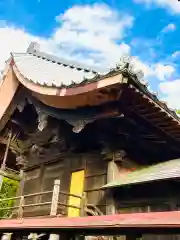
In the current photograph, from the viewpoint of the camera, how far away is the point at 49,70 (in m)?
10.6

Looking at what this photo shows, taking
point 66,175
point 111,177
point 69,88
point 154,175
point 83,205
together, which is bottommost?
point 83,205

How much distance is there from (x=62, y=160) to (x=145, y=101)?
Answer: 12.3 feet

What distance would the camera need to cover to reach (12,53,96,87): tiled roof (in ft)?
28.9

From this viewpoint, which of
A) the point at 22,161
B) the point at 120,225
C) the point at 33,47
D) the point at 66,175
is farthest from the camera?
the point at 33,47

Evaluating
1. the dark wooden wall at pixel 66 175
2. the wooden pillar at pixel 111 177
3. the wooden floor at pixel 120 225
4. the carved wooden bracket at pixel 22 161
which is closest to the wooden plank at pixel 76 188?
the dark wooden wall at pixel 66 175

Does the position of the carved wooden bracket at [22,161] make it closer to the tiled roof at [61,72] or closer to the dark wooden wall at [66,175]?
the dark wooden wall at [66,175]

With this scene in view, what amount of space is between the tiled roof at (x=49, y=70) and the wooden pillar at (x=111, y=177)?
2.26 m

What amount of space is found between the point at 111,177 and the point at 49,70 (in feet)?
16.0

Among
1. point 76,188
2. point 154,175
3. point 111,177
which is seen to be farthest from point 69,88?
point 76,188

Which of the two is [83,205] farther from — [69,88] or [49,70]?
[49,70]

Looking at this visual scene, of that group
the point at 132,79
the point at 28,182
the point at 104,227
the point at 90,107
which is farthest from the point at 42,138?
the point at 104,227

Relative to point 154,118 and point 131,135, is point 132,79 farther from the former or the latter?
point 131,135

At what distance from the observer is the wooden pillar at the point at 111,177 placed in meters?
6.90

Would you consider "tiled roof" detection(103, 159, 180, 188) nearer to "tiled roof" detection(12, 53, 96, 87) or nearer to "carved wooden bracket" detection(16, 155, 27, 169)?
"tiled roof" detection(12, 53, 96, 87)
